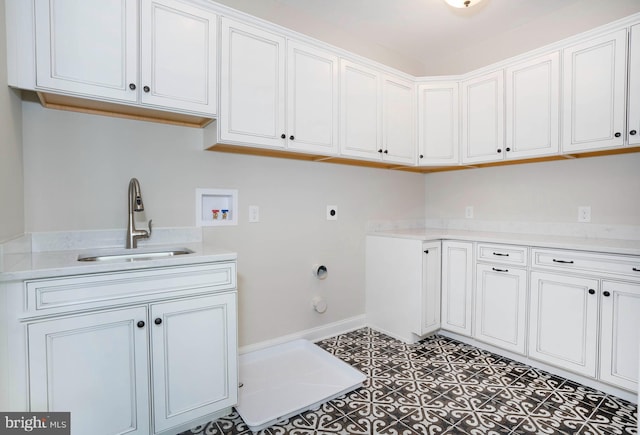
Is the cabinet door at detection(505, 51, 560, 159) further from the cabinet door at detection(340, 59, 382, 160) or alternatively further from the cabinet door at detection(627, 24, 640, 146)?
the cabinet door at detection(340, 59, 382, 160)

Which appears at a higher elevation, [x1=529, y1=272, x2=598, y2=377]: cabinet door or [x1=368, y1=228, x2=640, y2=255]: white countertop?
[x1=368, y1=228, x2=640, y2=255]: white countertop

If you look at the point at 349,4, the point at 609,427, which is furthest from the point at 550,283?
the point at 349,4

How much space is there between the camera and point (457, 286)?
256cm

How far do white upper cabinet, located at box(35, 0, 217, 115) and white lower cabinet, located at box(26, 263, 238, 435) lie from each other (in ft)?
2.90

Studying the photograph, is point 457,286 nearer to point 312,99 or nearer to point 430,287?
point 430,287

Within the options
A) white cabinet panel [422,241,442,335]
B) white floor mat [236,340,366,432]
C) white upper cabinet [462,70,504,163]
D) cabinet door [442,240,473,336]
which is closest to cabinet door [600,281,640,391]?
cabinet door [442,240,473,336]

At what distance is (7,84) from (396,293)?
2.63 metres

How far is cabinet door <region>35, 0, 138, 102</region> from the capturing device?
1411 mm

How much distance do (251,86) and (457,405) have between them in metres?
2.17

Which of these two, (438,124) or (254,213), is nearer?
(254,213)

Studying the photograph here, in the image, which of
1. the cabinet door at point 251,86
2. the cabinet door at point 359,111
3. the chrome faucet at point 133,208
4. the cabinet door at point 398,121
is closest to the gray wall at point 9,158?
the chrome faucet at point 133,208

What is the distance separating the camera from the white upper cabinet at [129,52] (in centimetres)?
143

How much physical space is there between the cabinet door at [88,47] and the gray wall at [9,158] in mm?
116

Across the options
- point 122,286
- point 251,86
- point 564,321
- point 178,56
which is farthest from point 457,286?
point 178,56
